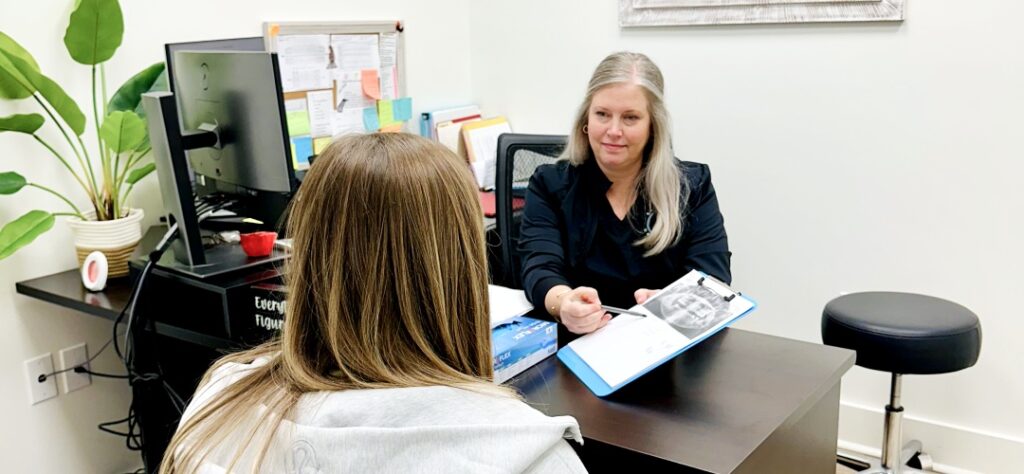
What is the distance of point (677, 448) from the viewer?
1.23 metres

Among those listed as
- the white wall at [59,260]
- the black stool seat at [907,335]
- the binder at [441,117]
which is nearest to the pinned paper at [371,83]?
the binder at [441,117]

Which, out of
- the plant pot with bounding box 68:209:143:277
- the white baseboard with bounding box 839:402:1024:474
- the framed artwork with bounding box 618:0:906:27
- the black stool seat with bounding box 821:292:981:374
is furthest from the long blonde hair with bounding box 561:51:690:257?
the white baseboard with bounding box 839:402:1024:474

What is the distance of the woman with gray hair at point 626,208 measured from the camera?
201 centimetres

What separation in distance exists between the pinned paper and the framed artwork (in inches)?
35.1

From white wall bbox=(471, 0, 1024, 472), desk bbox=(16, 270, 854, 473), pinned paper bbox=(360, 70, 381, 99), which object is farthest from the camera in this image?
pinned paper bbox=(360, 70, 381, 99)

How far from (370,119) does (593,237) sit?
1392 mm

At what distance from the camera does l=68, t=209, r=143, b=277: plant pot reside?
2.18 m

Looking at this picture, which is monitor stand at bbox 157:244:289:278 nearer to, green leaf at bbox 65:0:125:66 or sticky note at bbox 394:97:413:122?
green leaf at bbox 65:0:125:66

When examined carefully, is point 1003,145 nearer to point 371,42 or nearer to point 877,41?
point 877,41

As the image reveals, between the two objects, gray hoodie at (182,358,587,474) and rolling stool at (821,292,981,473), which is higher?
gray hoodie at (182,358,587,474)

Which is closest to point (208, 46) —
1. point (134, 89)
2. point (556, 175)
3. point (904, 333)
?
point (134, 89)

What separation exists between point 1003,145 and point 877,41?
460mm

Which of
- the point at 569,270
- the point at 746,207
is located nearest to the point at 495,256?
the point at 569,270

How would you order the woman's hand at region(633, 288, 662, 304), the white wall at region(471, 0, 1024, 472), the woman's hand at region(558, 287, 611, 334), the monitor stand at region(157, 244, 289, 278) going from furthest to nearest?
the white wall at region(471, 0, 1024, 472)
the monitor stand at region(157, 244, 289, 278)
the woman's hand at region(633, 288, 662, 304)
the woman's hand at region(558, 287, 611, 334)
